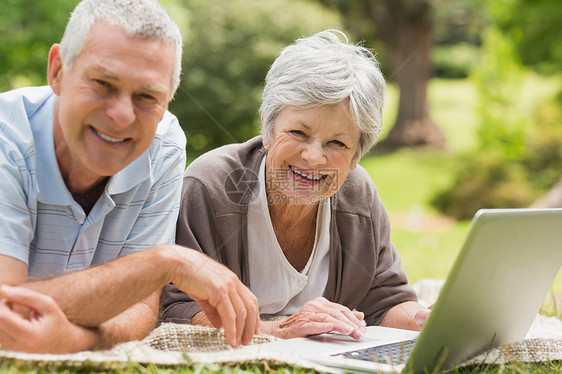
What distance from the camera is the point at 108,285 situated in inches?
76.6

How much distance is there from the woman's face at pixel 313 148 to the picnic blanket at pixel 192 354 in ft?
1.89

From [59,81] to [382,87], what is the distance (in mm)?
1133

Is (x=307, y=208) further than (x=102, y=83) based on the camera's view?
Yes

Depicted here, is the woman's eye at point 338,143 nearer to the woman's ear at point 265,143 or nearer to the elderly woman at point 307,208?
the elderly woman at point 307,208

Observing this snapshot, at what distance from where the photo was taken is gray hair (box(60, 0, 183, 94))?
6.68 ft

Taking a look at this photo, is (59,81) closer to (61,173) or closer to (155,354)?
(61,173)

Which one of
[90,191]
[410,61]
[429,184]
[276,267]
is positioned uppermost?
[90,191]

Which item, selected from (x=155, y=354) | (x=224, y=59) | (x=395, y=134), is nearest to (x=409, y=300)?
(x=155, y=354)

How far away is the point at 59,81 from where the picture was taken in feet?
7.09

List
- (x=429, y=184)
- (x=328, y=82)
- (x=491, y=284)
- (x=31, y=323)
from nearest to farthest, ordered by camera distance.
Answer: (x=31, y=323)
(x=491, y=284)
(x=328, y=82)
(x=429, y=184)

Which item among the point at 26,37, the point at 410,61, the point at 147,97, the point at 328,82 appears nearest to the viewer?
the point at 147,97

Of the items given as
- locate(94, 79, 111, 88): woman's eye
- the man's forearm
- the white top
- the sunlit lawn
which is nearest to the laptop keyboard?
the man's forearm

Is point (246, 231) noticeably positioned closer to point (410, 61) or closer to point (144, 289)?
point (144, 289)

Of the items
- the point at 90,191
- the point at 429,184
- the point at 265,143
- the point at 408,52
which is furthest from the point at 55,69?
the point at 408,52
